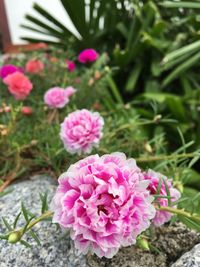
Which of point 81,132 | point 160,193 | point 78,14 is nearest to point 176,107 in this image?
point 78,14

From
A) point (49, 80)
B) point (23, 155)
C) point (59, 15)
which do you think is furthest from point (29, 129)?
point (59, 15)

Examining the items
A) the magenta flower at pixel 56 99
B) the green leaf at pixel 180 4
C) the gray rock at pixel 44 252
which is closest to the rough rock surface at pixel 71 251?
the gray rock at pixel 44 252

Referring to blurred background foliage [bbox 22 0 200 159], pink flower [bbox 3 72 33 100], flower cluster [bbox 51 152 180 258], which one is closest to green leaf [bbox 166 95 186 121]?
blurred background foliage [bbox 22 0 200 159]

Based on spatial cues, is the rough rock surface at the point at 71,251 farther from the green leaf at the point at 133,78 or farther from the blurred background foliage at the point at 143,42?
the green leaf at the point at 133,78

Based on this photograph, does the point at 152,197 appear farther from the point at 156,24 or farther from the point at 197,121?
the point at 156,24

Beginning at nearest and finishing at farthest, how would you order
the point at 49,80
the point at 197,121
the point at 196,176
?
the point at 196,176 < the point at 49,80 < the point at 197,121

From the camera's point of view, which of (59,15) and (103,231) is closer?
(103,231)
